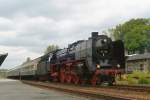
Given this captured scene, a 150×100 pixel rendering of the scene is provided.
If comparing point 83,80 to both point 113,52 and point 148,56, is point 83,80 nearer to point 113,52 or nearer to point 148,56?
point 113,52

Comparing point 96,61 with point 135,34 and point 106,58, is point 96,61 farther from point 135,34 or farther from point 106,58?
point 135,34

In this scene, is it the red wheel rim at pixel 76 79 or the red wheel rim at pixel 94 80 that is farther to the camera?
the red wheel rim at pixel 76 79

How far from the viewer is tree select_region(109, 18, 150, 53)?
394 feet

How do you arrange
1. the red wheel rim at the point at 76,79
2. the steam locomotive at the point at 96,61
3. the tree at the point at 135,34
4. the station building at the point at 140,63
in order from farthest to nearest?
the tree at the point at 135,34 → the station building at the point at 140,63 → the red wheel rim at the point at 76,79 → the steam locomotive at the point at 96,61

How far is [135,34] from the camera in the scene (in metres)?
122

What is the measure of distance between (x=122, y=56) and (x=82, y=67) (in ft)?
10.4

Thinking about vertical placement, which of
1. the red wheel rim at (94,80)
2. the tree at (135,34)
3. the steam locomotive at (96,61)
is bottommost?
the red wheel rim at (94,80)

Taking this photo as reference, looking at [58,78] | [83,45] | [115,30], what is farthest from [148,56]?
[115,30]

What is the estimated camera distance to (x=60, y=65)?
38.3 metres

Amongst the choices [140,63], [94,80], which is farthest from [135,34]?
[94,80]

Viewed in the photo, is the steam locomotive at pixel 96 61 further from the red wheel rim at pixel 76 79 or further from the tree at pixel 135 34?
the tree at pixel 135 34

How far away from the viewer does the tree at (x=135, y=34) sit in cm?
12012

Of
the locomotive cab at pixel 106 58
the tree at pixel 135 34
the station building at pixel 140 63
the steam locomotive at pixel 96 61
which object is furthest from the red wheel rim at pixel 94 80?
the tree at pixel 135 34

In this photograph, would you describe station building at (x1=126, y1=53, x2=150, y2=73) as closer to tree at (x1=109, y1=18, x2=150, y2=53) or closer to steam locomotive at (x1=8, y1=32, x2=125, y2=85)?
steam locomotive at (x1=8, y1=32, x2=125, y2=85)
